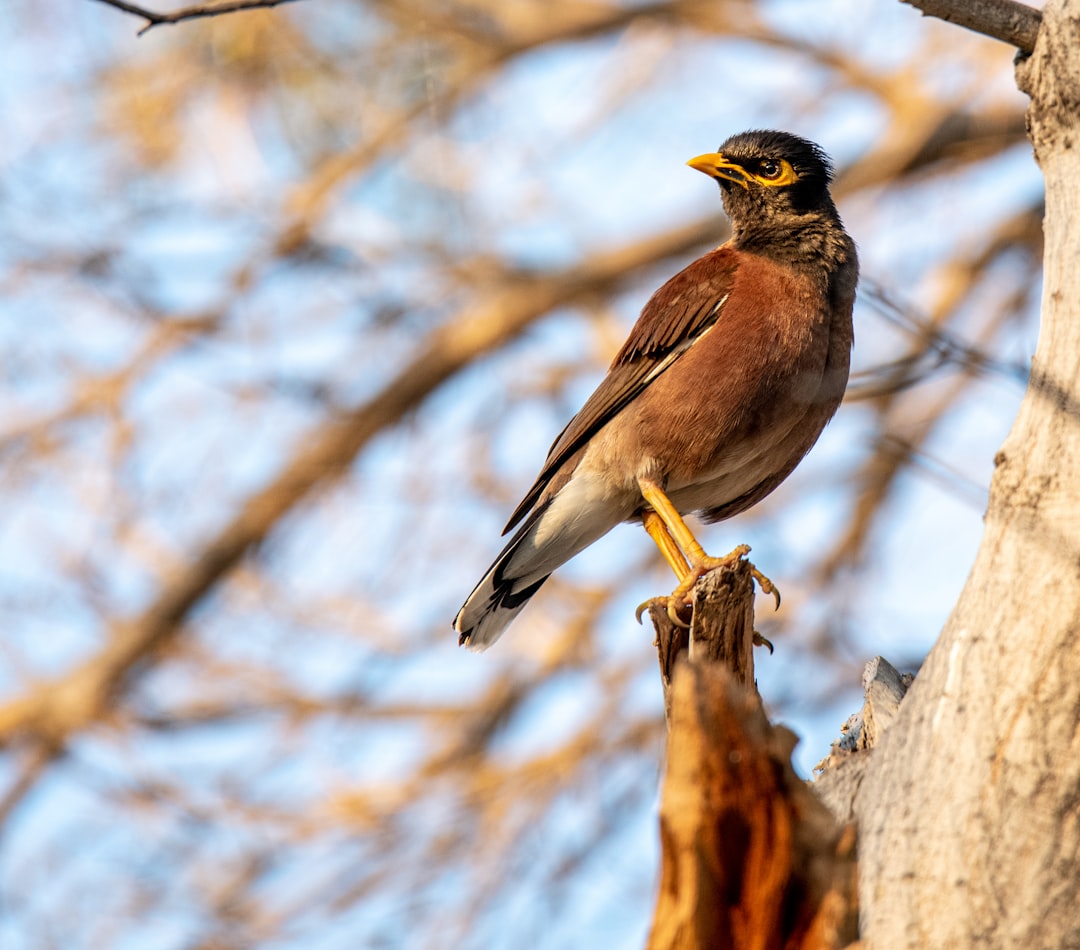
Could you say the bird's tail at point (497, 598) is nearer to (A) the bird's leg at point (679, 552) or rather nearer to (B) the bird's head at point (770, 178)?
(A) the bird's leg at point (679, 552)

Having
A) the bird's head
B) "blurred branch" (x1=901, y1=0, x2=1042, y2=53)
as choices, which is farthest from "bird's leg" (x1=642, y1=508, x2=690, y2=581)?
"blurred branch" (x1=901, y1=0, x2=1042, y2=53)

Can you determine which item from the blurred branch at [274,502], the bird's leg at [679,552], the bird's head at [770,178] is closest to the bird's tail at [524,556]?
the bird's leg at [679,552]

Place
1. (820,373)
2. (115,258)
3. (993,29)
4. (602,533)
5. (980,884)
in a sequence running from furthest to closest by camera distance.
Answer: (115,258), (602,533), (820,373), (993,29), (980,884)

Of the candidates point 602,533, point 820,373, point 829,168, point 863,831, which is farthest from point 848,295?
point 863,831

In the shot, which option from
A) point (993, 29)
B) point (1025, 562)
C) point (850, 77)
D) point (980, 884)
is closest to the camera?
point (980, 884)

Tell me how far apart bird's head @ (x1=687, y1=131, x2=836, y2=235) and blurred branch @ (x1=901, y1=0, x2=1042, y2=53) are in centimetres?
165

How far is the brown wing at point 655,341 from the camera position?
445 centimetres

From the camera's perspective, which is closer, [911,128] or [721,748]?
[721,748]

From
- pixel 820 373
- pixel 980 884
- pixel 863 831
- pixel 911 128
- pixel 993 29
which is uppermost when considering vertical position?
pixel 911 128

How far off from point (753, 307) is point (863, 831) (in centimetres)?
212

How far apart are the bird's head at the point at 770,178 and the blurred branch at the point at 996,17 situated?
64.8 inches

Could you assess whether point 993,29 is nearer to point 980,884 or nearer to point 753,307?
point 753,307

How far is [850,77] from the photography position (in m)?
8.13

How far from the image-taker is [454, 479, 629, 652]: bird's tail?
14.9 feet
